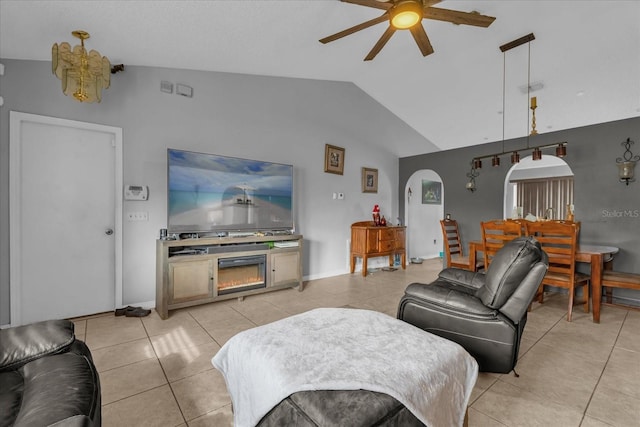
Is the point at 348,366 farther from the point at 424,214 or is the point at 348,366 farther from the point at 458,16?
the point at 424,214

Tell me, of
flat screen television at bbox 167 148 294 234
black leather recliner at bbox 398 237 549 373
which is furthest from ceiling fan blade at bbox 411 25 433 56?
flat screen television at bbox 167 148 294 234

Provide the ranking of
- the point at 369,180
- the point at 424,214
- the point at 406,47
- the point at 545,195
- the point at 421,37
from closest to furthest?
the point at 421,37
the point at 406,47
the point at 369,180
the point at 424,214
the point at 545,195

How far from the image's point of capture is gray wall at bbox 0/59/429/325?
2.69 m

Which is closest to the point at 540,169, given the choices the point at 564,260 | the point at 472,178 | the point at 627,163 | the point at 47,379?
the point at 472,178

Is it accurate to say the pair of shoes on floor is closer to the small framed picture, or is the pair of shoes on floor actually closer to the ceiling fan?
the ceiling fan

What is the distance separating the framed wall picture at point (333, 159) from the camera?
15.5 ft

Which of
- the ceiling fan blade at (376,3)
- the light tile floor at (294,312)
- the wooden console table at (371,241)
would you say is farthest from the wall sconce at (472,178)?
the ceiling fan blade at (376,3)

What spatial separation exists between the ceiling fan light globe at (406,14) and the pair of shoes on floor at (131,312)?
3.53 meters

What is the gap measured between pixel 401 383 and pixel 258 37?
→ 3.27 m

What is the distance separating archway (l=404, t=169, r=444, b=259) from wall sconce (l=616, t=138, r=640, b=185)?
302 cm

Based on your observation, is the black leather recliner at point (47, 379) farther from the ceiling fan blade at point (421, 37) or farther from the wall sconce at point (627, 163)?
the wall sconce at point (627, 163)

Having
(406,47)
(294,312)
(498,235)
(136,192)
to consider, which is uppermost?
(406,47)

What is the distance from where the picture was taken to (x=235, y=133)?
380 cm

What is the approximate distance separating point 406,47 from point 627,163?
3.11m
